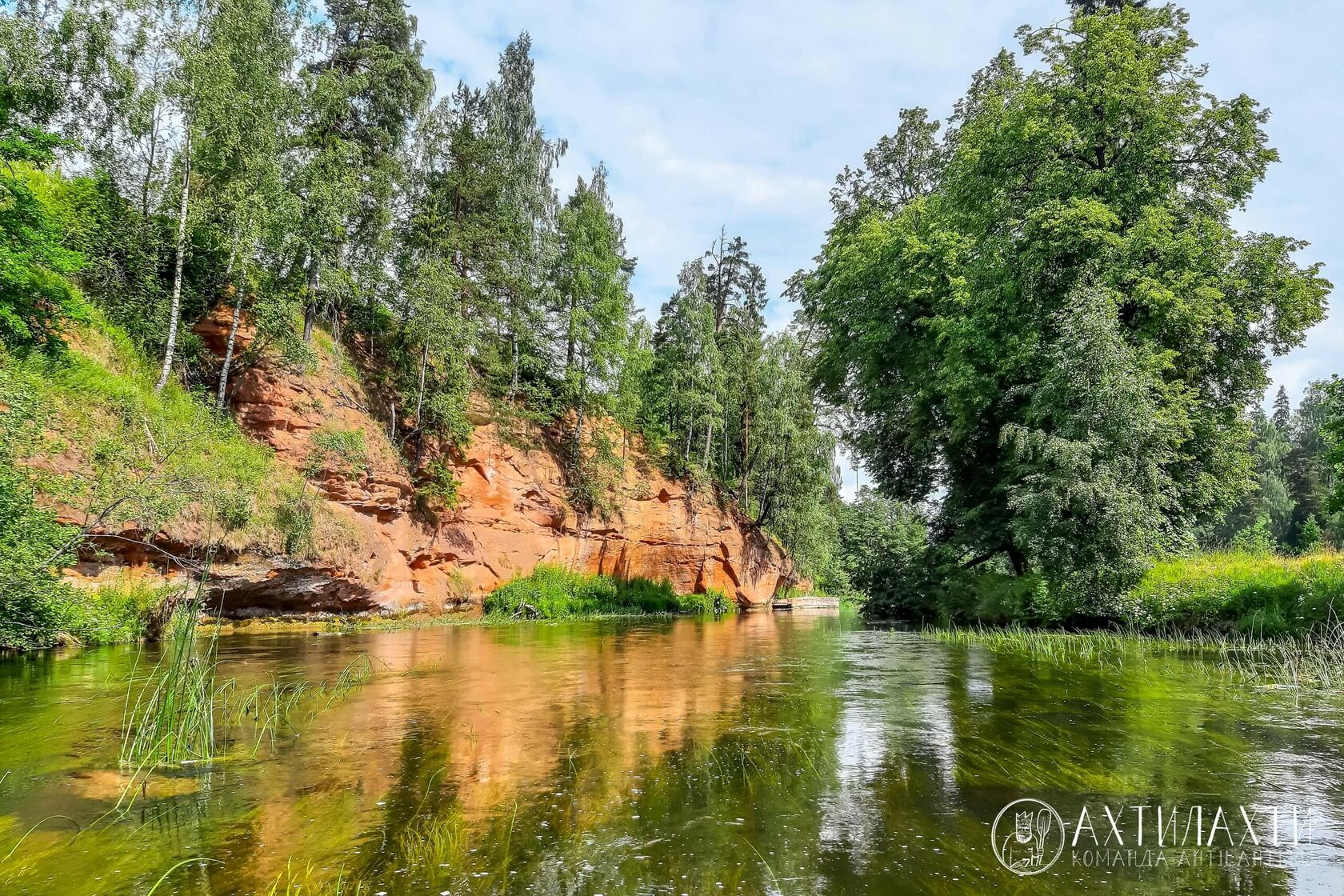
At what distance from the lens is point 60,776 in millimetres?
4625

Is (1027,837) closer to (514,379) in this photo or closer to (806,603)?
(514,379)

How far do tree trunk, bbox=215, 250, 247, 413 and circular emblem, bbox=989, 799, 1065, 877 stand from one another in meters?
22.5

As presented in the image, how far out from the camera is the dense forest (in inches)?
637

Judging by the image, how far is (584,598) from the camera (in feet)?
99.2

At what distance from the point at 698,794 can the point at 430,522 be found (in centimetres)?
2324

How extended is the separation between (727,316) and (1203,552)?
33839mm

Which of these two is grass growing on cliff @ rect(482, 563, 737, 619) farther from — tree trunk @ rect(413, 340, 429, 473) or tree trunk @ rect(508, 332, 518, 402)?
tree trunk @ rect(508, 332, 518, 402)

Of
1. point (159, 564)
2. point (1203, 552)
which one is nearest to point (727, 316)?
point (1203, 552)

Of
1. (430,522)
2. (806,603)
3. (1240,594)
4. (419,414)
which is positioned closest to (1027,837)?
(1240,594)

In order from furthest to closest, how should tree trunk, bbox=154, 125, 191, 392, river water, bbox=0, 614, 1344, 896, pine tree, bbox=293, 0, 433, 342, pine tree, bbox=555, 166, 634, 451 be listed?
pine tree, bbox=555, 166, 634, 451 → pine tree, bbox=293, 0, 433, 342 → tree trunk, bbox=154, 125, 191, 392 → river water, bbox=0, 614, 1344, 896

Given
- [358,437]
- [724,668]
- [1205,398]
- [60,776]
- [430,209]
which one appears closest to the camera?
[60,776]

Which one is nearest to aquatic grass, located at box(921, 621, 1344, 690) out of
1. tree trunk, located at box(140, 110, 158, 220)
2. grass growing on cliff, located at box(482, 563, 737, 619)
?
grass growing on cliff, located at box(482, 563, 737, 619)

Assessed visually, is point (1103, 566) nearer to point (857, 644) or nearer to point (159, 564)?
point (857, 644)

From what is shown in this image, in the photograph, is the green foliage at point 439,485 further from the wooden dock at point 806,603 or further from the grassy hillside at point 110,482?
the wooden dock at point 806,603
